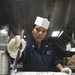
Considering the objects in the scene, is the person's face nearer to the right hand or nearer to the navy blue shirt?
the navy blue shirt

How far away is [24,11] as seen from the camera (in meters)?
3.62

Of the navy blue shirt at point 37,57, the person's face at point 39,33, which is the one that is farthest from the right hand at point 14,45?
the person's face at point 39,33

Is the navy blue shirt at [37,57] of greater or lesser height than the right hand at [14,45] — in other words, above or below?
below

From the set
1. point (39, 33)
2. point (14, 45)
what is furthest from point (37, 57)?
point (14, 45)

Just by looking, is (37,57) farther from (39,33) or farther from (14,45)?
(14,45)

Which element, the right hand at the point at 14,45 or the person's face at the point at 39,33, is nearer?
the right hand at the point at 14,45

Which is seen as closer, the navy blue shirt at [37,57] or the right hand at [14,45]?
the right hand at [14,45]

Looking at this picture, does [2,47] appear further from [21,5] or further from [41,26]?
[21,5]

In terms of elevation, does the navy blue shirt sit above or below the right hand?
below

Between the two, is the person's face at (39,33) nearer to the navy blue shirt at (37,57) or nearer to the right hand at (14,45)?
the navy blue shirt at (37,57)

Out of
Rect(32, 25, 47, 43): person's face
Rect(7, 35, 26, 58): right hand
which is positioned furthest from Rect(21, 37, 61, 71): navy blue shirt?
Rect(7, 35, 26, 58): right hand

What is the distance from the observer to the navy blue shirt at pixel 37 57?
65.2 inches

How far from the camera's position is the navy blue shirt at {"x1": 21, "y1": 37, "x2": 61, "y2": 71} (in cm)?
166

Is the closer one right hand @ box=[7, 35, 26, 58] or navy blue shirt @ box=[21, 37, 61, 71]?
right hand @ box=[7, 35, 26, 58]
